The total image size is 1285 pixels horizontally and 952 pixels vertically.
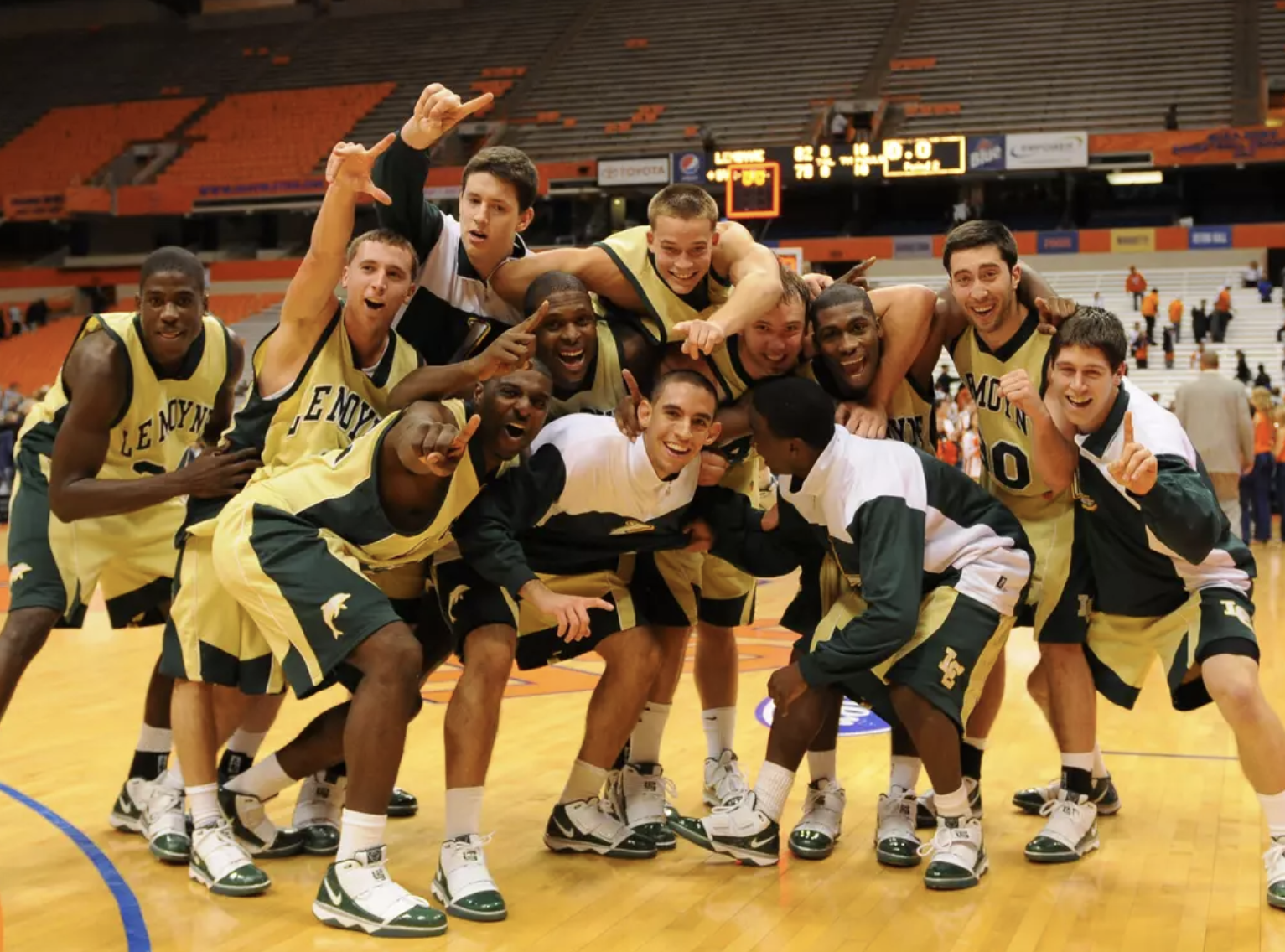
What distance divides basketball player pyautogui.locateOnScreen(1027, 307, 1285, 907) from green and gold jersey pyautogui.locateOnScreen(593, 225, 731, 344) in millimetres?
1187

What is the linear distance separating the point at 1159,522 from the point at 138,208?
106 ft

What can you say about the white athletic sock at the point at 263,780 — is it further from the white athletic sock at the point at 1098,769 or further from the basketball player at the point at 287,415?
the white athletic sock at the point at 1098,769

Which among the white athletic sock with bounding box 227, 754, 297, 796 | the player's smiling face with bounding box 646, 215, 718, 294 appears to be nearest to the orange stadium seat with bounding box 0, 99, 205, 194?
the white athletic sock with bounding box 227, 754, 297, 796

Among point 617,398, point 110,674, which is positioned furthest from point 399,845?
point 110,674

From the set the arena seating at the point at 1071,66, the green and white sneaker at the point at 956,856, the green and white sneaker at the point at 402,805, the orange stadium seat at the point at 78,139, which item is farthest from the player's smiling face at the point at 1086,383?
the orange stadium seat at the point at 78,139

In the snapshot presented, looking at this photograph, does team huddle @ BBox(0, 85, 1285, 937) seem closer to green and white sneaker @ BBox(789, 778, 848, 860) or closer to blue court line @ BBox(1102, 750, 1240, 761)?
green and white sneaker @ BBox(789, 778, 848, 860)

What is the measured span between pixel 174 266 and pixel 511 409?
1.48 m

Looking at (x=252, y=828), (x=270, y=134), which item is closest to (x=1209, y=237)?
(x=270, y=134)

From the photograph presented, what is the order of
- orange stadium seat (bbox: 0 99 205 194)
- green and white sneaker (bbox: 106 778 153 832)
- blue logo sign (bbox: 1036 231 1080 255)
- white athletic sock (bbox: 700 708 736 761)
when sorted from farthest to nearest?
orange stadium seat (bbox: 0 99 205 194)
blue logo sign (bbox: 1036 231 1080 255)
white athletic sock (bbox: 700 708 736 761)
green and white sneaker (bbox: 106 778 153 832)

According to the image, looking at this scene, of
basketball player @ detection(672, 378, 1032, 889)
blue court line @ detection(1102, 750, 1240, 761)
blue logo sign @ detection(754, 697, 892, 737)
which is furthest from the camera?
blue logo sign @ detection(754, 697, 892, 737)

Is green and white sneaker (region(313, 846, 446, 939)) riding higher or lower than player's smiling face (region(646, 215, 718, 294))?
lower

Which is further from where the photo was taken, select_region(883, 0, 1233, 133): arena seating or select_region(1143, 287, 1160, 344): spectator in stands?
select_region(883, 0, 1233, 133): arena seating

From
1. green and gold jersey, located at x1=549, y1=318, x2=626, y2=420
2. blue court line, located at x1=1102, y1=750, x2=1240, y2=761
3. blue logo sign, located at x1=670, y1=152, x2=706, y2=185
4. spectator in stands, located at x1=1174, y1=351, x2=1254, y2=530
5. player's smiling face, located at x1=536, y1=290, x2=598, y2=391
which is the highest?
blue logo sign, located at x1=670, y1=152, x2=706, y2=185

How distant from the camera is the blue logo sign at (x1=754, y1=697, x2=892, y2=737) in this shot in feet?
21.3
